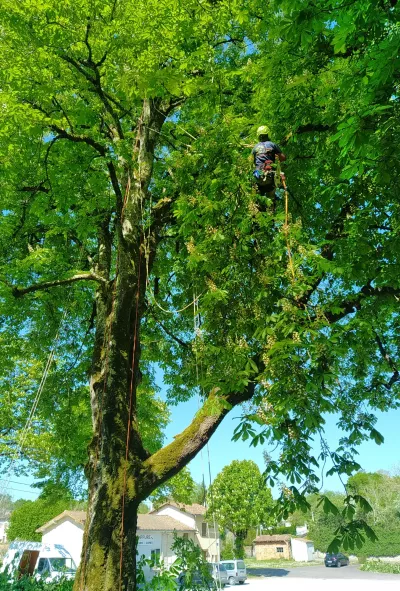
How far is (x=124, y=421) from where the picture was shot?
242 inches

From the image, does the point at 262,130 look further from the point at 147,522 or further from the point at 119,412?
the point at 147,522

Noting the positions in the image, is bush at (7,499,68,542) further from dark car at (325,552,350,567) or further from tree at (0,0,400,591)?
tree at (0,0,400,591)

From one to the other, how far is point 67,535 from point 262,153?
32.9 metres

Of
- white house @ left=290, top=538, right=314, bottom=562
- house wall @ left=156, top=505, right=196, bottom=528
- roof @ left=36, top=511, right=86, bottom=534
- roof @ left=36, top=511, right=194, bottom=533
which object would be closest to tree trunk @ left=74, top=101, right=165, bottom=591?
roof @ left=36, top=511, right=194, bottom=533

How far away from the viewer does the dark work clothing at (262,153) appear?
4922mm

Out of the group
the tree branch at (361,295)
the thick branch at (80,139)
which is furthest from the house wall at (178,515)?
the thick branch at (80,139)

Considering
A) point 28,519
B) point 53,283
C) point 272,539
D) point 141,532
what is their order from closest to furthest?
point 53,283
point 141,532
point 28,519
point 272,539

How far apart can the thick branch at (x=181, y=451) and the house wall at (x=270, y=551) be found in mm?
54383

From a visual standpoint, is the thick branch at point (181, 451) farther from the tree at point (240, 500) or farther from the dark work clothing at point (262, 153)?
the tree at point (240, 500)

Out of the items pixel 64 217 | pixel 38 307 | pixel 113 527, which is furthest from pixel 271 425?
pixel 38 307

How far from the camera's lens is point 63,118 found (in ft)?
23.8

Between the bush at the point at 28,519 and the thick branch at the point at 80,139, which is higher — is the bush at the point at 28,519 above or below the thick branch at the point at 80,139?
below

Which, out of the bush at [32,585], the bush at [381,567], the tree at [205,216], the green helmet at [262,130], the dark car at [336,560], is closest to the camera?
the tree at [205,216]

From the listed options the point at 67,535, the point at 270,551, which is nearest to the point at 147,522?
the point at 67,535
